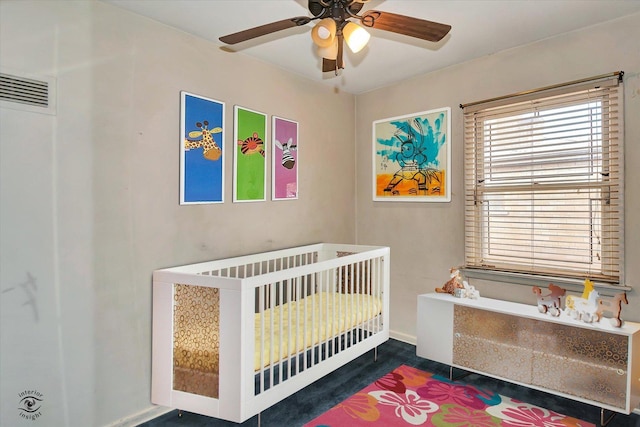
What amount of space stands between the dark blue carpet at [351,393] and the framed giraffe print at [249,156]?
1.38m

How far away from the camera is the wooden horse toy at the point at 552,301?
2254mm

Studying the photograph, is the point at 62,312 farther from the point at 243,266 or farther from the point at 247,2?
the point at 247,2

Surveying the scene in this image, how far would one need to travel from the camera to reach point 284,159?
9.73 ft

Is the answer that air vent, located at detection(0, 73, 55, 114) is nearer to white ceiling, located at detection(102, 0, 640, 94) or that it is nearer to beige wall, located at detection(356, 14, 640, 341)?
white ceiling, located at detection(102, 0, 640, 94)

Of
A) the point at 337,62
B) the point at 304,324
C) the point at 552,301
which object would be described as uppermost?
the point at 337,62

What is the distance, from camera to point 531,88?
258 centimetres

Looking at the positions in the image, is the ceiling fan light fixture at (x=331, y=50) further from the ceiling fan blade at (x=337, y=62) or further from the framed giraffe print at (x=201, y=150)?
the framed giraffe print at (x=201, y=150)

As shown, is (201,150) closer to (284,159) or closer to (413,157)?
(284,159)

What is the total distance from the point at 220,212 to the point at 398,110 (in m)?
1.88

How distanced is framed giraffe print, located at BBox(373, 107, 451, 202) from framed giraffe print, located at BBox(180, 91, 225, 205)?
62.7 inches

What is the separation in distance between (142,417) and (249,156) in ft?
5.78

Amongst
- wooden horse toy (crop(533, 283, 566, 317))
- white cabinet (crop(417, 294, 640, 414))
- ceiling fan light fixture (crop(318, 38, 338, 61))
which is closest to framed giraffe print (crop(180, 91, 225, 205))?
ceiling fan light fixture (crop(318, 38, 338, 61))

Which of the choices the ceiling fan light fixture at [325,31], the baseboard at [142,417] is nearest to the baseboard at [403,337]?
the baseboard at [142,417]

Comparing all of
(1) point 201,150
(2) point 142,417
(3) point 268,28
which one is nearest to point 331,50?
(3) point 268,28
